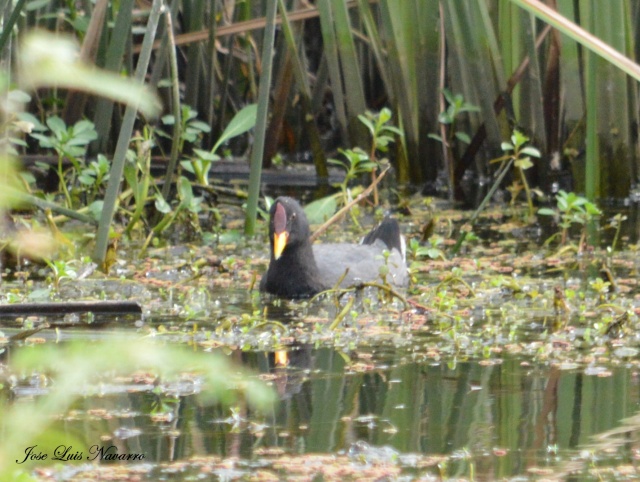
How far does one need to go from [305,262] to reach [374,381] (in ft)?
6.37

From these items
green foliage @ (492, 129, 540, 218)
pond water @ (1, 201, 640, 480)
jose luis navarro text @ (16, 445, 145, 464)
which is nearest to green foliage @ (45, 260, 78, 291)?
pond water @ (1, 201, 640, 480)

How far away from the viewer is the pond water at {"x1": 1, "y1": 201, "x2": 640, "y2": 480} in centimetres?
268

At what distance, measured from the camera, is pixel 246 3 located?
8.32 metres

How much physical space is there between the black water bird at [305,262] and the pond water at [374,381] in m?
0.14

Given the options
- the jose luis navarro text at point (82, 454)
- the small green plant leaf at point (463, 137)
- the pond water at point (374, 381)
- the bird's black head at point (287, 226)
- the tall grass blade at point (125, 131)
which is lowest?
the jose luis navarro text at point (82, 454)

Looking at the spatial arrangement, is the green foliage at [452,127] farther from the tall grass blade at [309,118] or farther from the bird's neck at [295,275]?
the bird's neck at [295,275]

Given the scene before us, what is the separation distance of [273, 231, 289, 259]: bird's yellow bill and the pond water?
0.72 feet

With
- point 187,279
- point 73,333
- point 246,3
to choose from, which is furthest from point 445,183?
point 73,333

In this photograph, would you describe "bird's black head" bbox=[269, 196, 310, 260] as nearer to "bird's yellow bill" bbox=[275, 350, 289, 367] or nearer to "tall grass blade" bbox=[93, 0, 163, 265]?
"tall grass blade" bbox=[93, 0, 163, 265]

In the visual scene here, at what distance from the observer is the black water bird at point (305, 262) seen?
5.34 metres

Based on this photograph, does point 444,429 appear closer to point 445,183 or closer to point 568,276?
point 568,276

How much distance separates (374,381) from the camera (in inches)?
139

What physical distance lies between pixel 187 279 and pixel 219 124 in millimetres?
3416

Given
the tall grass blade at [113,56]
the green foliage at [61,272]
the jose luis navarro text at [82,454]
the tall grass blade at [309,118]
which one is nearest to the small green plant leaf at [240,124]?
the tall grass blade at [309,118]
